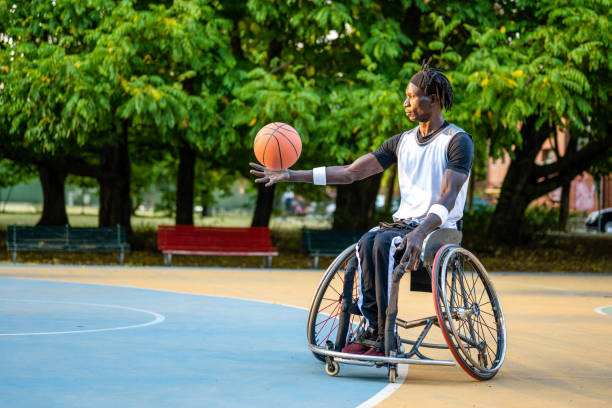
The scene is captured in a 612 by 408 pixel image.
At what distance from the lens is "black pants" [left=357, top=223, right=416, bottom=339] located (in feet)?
19.9

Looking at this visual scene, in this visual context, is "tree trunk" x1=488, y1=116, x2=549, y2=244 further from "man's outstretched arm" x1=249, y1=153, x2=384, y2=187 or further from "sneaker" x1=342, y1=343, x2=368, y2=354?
"sneaker" x1=342, y1=343, x2=368, y2=354

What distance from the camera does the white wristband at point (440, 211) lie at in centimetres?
596

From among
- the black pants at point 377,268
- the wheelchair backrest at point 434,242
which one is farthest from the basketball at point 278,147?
the wheelchair backrest at point 434,242

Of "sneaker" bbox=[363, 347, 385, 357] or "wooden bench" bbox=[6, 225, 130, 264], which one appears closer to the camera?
"sneaker" bbox=[363, 347, 385, 357]

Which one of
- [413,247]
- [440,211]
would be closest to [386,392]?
[413,247]

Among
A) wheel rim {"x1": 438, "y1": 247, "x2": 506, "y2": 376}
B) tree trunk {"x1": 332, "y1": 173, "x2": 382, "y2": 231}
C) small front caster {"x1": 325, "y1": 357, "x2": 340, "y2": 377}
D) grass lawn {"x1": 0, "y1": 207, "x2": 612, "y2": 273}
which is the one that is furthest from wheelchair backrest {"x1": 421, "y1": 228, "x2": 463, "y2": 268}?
tree trunk {"x1": 332, "y1": 173, "x2": 382, "y2": 231}

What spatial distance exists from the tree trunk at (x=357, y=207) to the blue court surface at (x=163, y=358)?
10.6 meters

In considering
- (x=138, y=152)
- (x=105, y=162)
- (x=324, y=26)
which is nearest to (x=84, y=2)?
(x=324, y=26)

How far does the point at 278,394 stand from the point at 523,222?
62.5ft

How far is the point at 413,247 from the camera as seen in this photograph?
5.93 meters

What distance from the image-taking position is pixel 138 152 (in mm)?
28406

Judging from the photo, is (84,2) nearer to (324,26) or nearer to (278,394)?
(324,26)

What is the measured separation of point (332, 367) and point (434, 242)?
1.15 metres

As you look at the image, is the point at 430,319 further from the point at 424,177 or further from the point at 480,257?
the point at 480,257
